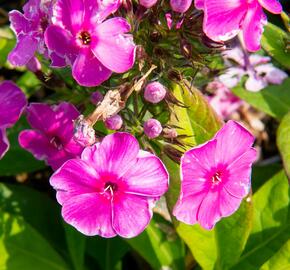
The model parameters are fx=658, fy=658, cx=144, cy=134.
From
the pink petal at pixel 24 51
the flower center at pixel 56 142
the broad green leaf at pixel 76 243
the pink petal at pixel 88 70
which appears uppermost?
the pink petal at pixel 88 70

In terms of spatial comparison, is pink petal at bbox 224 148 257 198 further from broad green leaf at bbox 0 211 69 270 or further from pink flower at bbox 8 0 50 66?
broad green leaf at bbox 0 211 69 270

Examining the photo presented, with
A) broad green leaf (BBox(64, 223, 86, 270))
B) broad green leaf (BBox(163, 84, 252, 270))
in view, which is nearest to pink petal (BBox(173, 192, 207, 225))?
broad green leaf (BBox(163, 84, 252, 270))

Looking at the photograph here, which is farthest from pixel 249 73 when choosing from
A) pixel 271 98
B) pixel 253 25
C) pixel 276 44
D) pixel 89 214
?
pixel 89 214

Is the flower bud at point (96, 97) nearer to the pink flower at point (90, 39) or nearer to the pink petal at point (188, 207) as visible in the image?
the pink flower at point (90, 39)

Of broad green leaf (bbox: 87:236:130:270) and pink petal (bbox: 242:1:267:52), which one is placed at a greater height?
pink petal (bbox: 242:1:267:52)

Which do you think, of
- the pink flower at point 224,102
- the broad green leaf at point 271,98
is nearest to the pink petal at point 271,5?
the broad green leaf at point 271,98

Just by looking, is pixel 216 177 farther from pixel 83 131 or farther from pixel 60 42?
pixel 60 42

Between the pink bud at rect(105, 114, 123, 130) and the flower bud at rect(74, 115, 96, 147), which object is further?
the pink bud at rect(105, 114, 123, 130)
